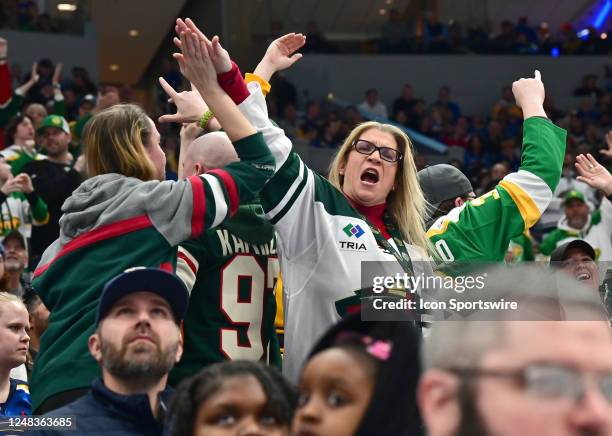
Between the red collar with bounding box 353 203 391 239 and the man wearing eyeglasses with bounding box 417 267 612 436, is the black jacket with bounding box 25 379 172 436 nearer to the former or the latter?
the red collar with bounding box 353 203 391 239

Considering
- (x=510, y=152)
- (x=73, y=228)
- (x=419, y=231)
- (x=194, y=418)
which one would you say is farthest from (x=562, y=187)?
(x=194, y=418)

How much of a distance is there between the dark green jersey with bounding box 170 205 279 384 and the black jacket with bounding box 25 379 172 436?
662mm

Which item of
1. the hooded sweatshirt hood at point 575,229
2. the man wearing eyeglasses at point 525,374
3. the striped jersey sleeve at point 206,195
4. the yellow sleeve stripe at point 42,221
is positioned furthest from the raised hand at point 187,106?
the hooded sweatshirt hood at point 575,229

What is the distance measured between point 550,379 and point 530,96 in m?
2.98

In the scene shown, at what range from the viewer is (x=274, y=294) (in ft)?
11.7

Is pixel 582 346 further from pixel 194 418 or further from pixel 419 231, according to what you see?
pixel 419 231

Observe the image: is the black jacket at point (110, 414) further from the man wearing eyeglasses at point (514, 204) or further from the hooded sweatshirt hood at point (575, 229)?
the hooded sweatshirt hood at point (575, 229)

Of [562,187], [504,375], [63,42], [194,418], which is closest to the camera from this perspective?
[504,375]

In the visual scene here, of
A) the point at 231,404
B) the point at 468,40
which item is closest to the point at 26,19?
the point at 468,40

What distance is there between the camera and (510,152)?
48.9 feet

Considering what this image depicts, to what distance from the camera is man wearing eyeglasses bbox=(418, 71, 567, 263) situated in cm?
387

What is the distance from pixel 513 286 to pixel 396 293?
1.69m

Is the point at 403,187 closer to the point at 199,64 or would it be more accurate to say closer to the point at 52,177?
the point at 199,64

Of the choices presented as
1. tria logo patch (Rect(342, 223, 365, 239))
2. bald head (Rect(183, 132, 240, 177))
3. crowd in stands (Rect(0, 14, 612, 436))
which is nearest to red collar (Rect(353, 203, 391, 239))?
crowd in stands (Rect(0, 14, 612, 436))
